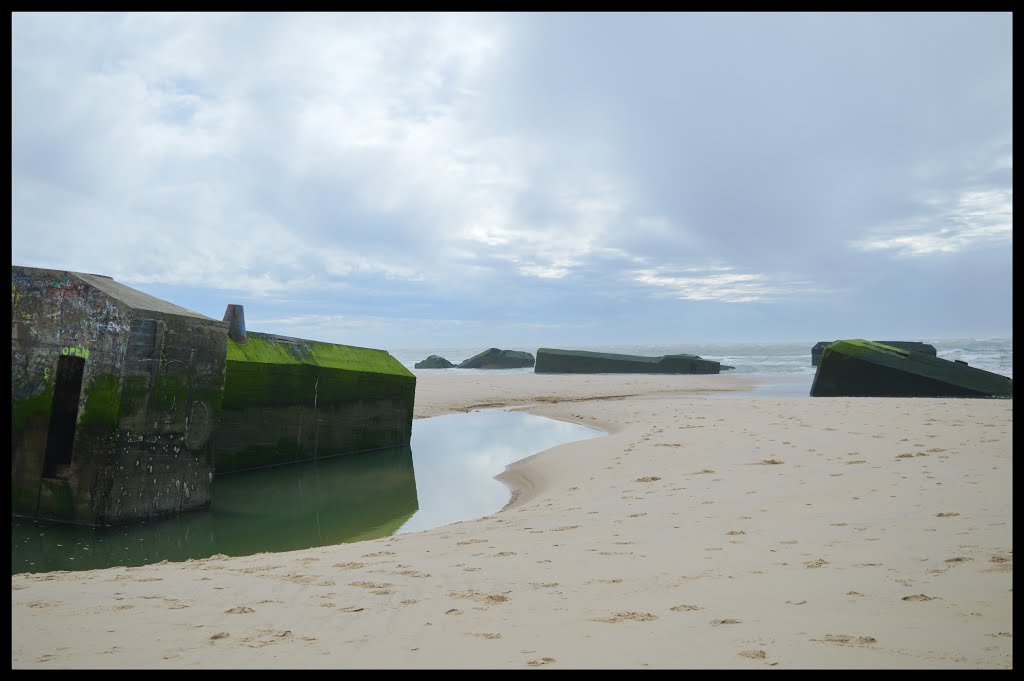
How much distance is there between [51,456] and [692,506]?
17.9 feet

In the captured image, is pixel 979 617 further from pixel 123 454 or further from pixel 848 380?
pixel 848 380

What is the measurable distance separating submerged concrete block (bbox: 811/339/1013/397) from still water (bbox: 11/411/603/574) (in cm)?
901

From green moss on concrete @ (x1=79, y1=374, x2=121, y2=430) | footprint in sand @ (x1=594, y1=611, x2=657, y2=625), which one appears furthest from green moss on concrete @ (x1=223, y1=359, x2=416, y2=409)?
footprint in sand @ (x1=594, y1=611, x2=657, y2=625)

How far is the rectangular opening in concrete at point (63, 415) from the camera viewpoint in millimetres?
5809

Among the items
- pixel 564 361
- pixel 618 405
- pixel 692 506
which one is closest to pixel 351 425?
pixel 692 506

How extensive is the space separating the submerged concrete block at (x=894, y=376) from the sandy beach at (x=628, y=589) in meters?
10.5

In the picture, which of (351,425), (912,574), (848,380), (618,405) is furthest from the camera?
(848,380)

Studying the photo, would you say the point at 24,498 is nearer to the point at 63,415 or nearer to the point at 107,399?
the point at 63,415

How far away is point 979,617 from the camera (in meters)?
2.56

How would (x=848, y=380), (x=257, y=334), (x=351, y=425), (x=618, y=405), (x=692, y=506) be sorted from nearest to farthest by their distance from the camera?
(x=692, y=506)
(x=257, y=334)
(x=351, y=425)
(x=618, y=405)
(x=848, y=380)

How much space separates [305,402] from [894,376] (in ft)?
45.7

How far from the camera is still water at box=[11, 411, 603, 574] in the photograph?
512cm

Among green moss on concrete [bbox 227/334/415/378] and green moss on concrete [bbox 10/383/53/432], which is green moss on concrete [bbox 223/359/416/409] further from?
green moss on concrete [bbox 10/383/53/432]

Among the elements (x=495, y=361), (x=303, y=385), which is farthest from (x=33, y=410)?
(x=495, y=361)
